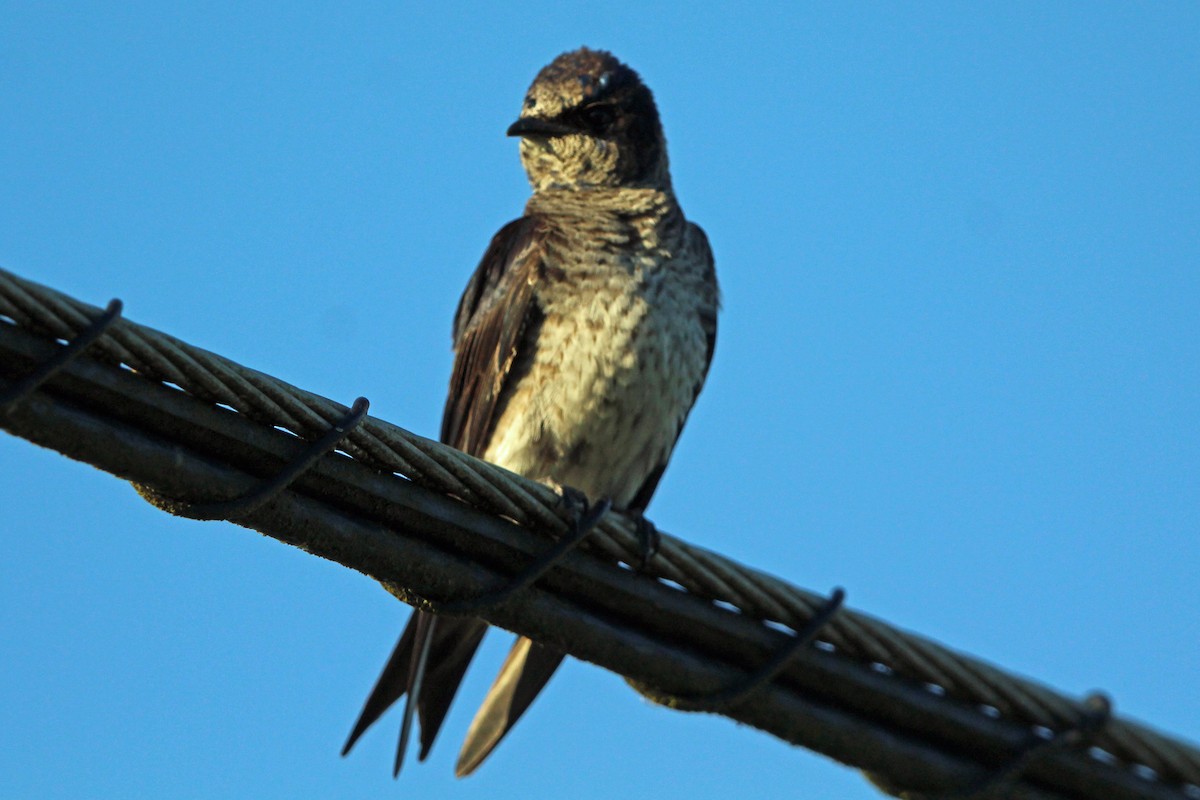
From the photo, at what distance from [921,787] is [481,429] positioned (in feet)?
8.65

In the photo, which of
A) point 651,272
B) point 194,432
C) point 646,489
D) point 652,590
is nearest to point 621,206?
point 651,272

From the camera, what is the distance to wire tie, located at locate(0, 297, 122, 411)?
2650mm

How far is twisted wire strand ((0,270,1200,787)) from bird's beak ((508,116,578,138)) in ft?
12.6

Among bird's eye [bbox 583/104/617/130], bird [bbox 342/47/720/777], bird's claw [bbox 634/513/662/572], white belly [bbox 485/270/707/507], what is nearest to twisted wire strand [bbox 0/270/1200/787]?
bird's claw [bbox 634/513/662/572]

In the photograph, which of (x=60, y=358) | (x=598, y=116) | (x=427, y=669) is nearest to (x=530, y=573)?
(x=60, y=358)

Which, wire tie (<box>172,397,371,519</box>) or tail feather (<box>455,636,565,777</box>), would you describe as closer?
wire tie (<box>172,397,371,519</box>)

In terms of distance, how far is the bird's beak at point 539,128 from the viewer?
7.06 metres

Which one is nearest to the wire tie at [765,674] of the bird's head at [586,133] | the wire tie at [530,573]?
the wire tie at [530,573]

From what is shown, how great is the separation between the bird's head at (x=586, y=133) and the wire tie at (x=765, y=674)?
370cm

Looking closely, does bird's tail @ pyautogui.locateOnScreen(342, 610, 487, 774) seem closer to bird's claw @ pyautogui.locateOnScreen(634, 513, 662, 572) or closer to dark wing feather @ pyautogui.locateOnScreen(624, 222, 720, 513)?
bird's claw @ pyautogui.locateOnScreen(634, 513, 662, 572)

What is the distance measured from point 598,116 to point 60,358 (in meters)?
4.77

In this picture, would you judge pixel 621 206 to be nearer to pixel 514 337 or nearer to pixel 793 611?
pixel 514 337

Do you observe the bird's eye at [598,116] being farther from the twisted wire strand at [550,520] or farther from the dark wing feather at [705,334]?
the twisted wire strand at [550,520]

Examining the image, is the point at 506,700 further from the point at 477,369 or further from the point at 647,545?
the point at 477,369
